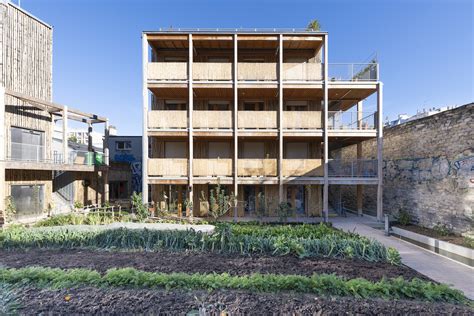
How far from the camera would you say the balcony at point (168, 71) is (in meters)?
13.2

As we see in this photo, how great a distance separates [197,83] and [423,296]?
42.3 ft

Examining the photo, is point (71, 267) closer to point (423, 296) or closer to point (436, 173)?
point (423, 296)

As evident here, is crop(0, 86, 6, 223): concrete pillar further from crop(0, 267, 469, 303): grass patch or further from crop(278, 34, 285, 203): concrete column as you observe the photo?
crop(278, 34, 285, 203): concrete column

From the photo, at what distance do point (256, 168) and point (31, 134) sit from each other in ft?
45.7

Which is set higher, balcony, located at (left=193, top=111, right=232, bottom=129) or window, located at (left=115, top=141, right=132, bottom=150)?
balcony, located at (left=193, top=111, right=232, bottom=129)

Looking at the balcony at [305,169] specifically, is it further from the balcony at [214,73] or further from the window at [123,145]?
the window at [123,145]

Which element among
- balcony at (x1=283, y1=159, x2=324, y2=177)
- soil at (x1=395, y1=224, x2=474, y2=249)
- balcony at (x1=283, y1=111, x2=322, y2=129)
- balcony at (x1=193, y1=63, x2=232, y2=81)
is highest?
balcony at (x1=193, y1=63, x2=232, y2=81)

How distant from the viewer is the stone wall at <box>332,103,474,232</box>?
8883mm

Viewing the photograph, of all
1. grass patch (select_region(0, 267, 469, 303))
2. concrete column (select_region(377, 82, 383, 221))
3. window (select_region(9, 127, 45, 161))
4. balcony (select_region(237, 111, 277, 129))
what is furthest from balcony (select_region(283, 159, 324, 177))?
window (select_region(9, 127, 45, 161))

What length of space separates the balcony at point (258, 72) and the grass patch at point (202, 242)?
9488mm

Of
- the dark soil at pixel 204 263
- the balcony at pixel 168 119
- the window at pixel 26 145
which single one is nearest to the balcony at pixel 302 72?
the balcony at pixel 168 119

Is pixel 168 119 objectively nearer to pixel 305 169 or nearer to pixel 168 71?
pixel 168 71

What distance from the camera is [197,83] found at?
42.9 feet

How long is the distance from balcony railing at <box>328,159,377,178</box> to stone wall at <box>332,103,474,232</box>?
1.03m
